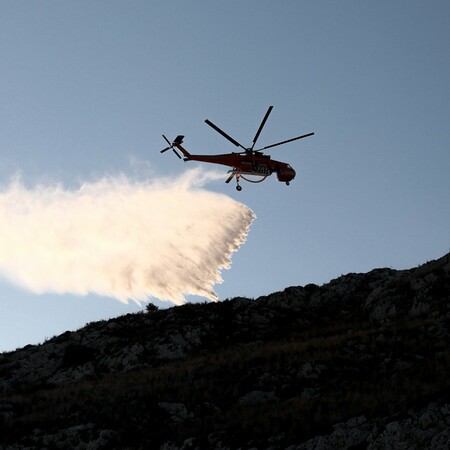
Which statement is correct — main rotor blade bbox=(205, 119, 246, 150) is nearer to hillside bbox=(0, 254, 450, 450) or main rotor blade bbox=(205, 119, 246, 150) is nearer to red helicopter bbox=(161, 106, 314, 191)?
red helicopter bbox=(161, 106, 314, 191)

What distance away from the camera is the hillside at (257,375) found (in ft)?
68.5

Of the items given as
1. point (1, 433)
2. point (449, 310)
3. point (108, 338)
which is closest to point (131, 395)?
point (1, 433)

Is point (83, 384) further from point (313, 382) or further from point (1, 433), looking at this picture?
point (313, 382)

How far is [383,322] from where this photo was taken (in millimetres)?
40875

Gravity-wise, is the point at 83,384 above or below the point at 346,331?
above

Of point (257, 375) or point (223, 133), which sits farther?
point (223, 133)

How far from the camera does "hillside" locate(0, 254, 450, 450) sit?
822 inches

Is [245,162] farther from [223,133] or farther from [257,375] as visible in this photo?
[257,375]

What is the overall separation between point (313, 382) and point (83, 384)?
1512 cm

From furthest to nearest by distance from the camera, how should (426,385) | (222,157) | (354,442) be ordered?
(222,157), (426,385), (354,442)

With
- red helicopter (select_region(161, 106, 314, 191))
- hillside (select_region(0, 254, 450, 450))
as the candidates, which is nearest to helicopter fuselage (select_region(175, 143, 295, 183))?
red helicopter (select_region(161, 106, 314, 191))

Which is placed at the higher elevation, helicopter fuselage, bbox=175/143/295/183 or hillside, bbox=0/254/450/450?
helicopter fuselage, bbox=175/143/295/183

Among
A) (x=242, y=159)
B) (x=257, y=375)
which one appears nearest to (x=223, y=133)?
(x=242, y=159)

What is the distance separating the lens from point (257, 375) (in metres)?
31.1
